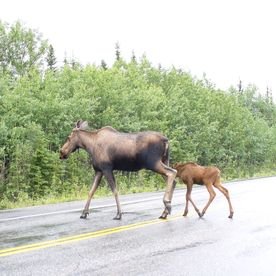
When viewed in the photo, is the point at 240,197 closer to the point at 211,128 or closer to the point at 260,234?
the point at 260,234

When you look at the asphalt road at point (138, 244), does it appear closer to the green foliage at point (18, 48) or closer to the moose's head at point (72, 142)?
the moose's head at point (72, 142)

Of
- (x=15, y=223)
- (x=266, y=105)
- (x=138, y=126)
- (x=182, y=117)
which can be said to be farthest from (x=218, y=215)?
(x=266, y=105)

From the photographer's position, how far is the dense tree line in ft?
60.2

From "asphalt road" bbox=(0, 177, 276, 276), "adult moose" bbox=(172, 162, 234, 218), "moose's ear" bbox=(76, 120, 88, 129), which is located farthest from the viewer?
"moose's ear" bbox=(76, 120, 88, 129)

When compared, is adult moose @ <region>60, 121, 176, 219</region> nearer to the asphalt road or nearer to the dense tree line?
the asphalt road

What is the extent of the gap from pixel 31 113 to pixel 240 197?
834cm

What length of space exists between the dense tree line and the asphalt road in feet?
20.9

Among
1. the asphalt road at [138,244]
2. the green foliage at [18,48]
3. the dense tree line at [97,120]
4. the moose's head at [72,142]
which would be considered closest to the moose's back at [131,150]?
the moose's head at [72,142]

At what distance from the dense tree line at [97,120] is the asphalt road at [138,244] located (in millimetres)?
6360

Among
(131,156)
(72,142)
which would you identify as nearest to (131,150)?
(131,156)

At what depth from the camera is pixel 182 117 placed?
103 ft

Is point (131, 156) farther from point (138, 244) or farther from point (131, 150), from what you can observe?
point (138, 244)

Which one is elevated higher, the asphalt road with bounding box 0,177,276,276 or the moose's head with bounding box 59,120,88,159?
the moose's head with bounding box 59,120,88,159

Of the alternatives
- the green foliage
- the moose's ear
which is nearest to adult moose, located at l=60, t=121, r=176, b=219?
the moose's ear
